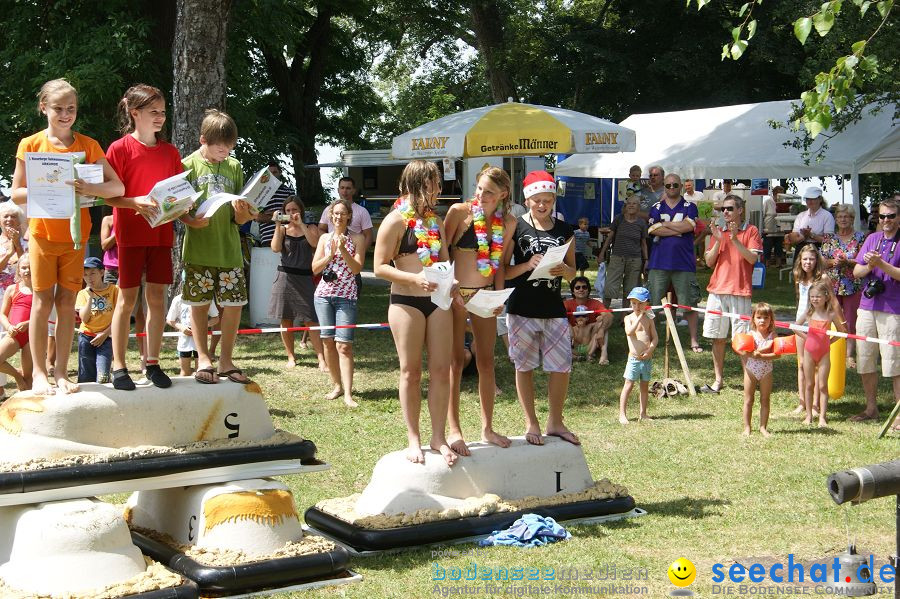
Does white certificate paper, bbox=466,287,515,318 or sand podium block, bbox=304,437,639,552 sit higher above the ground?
white certificate paper, bbox=466,287,515,318

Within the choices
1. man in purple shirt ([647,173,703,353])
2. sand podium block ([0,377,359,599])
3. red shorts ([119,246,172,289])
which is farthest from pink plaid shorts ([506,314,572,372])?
man in purple shirt ([647,173,703,353])

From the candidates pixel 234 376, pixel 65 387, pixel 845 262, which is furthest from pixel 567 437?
pixel 845 262

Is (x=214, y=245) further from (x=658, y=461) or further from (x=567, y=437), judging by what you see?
(x=658, y=461)

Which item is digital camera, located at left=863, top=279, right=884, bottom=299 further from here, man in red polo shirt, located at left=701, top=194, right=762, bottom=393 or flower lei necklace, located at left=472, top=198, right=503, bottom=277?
flower lei necklace, located at left=472, top=198, right=503, bottom=277

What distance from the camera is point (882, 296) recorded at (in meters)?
10.3

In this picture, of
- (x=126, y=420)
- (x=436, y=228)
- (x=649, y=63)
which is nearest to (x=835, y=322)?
(x=436, y=228)

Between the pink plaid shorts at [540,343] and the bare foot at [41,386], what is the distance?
3006mm

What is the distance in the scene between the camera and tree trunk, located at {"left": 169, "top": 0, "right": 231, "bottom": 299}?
13828mm

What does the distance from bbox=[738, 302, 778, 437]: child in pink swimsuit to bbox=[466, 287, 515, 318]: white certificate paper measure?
3706 millimetres

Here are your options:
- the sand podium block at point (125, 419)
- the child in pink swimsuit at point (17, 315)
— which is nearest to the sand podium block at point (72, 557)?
the sand podium block at point (125, 419)

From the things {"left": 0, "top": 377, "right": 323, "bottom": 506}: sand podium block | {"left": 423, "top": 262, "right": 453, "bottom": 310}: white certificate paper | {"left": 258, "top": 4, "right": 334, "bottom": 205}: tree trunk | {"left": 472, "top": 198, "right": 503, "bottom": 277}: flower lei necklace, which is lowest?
{"left": 0, "top": 377, "right": 323, "bottom": 506}: sand podium block

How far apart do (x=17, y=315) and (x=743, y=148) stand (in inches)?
503

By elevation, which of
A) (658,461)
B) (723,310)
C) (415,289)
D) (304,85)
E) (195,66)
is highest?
(304,85)

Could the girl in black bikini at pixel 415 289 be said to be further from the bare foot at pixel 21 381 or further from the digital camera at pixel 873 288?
the digital camera at pixel 873 288
